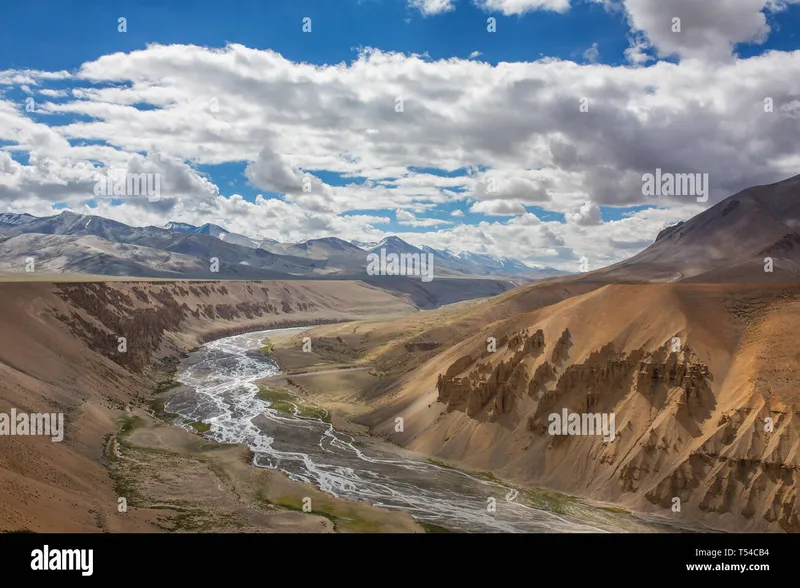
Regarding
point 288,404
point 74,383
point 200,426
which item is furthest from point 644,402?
point 74,383

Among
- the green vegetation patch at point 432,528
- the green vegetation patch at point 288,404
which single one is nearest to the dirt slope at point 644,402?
the green vegetation patch at point 288,404

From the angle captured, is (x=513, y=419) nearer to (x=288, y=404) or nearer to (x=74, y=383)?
(x=288, y=404)

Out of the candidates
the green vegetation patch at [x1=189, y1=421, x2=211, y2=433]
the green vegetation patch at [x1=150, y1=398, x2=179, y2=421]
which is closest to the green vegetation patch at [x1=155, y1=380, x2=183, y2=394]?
the green vegetation patch at [x1=150, y1=398, x2=179, y2=421]

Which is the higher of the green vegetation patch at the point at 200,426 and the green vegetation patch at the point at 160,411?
the green vegetation patch at the point at 160,411

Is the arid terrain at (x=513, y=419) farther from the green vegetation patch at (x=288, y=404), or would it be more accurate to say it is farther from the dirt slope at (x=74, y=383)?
the green vegetation patch at (x=288, y=404)

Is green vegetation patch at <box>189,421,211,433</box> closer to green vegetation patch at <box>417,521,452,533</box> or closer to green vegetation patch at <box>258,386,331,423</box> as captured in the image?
green vegetation patch at <box>258,386,331,423</box>

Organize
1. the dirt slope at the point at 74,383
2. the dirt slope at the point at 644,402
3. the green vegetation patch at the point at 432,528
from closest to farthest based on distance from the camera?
the dirt slope at the point at 74,383, the green vegetation patch at the point at 432,528, the dirt slope at the point at 644,402

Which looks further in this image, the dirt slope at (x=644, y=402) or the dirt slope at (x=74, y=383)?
the dirt slope at (x=644, y=402)

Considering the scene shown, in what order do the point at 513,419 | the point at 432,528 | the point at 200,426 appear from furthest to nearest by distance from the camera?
the point at 200,426 < the point at 513,419 < the point at 432,528

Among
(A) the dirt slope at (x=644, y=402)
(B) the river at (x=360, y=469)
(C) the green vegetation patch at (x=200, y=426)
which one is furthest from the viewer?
(C) the green vegetation patch at (x=200, y=426)

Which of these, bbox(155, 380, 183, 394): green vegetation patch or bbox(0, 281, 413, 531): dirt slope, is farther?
bbox(155, 380, 183, 394): green vegetation patch

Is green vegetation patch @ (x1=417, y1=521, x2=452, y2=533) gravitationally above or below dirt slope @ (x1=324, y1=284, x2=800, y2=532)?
below
